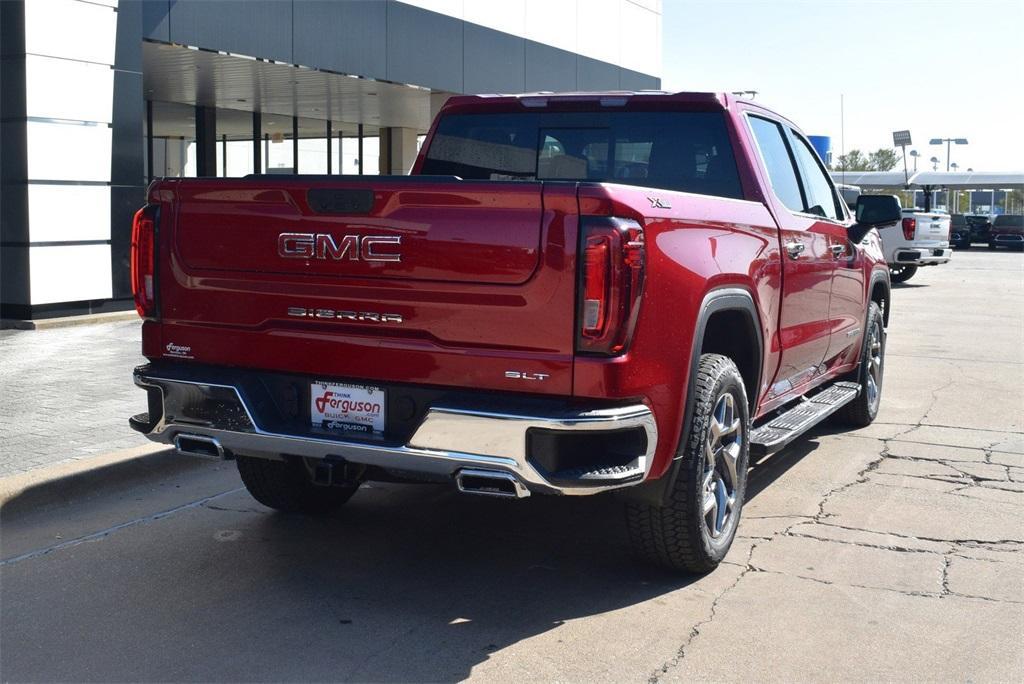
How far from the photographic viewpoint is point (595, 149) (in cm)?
600

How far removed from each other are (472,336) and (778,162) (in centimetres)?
284

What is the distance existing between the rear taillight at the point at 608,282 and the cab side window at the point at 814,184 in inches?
110

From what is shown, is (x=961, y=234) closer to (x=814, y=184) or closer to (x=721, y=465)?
(x=814, y=184)

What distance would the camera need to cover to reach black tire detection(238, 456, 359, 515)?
5.59m

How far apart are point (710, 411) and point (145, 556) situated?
2599 millimetres

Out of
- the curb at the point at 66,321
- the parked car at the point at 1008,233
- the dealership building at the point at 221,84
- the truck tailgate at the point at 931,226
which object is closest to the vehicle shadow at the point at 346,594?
the curb at the point at 66,321

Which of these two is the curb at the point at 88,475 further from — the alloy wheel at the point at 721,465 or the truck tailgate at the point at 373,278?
the alloy wheel at the point at 721,465

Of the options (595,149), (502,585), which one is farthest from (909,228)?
(502,585)

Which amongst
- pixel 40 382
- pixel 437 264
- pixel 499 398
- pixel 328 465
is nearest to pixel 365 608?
pixel 328 465

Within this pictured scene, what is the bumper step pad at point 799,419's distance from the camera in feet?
17.9

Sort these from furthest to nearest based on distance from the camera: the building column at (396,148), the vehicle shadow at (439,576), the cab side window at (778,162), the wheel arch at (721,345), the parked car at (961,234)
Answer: the parked car at (961,234) < the building column at (396,148) < the cab side window at (778,162) < the wheel arch at (721,345) < the vehicle shadow at (439,576)

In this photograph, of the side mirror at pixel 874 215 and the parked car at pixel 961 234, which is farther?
the parked car at pixel 961 234

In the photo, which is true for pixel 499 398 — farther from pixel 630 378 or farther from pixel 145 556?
pixel 145 556

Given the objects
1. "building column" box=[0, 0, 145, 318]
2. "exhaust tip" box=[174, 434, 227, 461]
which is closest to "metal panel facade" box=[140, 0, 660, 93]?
"building column" box=[0, 0, 145, 318]
